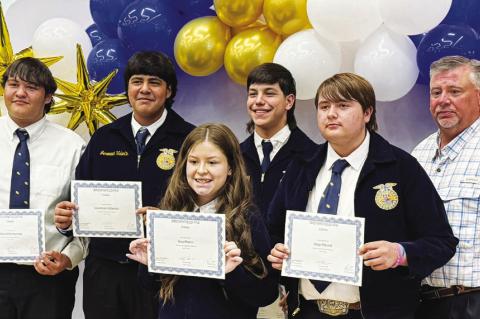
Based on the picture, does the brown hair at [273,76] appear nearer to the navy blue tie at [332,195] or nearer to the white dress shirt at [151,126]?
the white dress shirt at [151,126]

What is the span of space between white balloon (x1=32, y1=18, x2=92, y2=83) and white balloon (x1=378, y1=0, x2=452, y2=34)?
208cm

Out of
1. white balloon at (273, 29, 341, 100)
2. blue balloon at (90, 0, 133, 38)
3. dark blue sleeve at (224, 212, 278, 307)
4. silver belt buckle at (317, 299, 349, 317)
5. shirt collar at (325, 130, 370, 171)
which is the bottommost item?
silver belt buckle at (317, 299, 349, 317)

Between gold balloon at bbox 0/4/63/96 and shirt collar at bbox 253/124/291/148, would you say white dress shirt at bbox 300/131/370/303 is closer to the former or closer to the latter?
shirt collar at bbox 253/124/291/148

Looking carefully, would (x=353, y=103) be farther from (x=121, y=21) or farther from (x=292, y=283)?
(x=121, y=21)

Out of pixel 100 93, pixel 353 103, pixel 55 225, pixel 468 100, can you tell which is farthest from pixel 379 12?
pixel 55 225

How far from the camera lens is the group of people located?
2430 millimetres

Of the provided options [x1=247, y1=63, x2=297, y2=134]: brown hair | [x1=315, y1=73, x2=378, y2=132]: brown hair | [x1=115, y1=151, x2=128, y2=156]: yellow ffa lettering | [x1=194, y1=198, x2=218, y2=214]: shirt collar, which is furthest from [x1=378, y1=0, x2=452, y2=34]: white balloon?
[x1=115, y1=151, x2=128, y2=156]: yellow ffa lettering

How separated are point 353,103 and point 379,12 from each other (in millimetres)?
1020

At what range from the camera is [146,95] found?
3350mm

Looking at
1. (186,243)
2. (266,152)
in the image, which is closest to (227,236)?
(186,243)

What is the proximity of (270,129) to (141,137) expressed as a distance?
71 centimetres

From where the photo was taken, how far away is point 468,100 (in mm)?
2871

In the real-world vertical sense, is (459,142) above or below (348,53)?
below

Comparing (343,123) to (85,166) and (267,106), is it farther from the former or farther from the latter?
(85,166)
